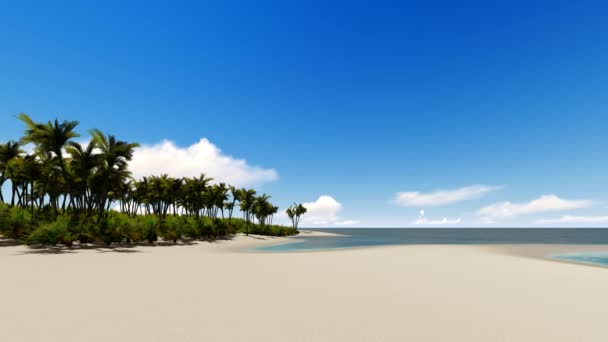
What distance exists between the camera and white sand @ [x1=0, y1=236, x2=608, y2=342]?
610cm

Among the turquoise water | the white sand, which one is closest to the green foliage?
the white sand

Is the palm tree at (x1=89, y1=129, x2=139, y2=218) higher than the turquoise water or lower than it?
higher

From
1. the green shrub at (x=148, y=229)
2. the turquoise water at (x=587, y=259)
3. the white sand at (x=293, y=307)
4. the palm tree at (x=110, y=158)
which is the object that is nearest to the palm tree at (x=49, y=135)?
the palm tree at (x=110, y=158)

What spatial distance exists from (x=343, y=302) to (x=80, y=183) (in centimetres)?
3985

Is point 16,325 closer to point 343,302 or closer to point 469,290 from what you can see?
point 343,302

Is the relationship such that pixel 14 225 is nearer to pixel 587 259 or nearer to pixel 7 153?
pixel 7 153

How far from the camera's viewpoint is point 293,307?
799 cm

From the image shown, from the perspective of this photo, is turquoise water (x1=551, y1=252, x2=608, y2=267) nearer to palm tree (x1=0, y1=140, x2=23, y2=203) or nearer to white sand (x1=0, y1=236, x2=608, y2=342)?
white sand (x1=0, y1=236, x2=608, y2=342)

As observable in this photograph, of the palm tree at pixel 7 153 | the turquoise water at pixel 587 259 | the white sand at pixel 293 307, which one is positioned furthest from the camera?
the palm tree at pixel 7 153

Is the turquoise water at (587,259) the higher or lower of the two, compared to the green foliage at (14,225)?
lower

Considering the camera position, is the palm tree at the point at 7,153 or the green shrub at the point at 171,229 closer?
the green shrub at the point at 171,229

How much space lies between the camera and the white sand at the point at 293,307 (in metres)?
6.10

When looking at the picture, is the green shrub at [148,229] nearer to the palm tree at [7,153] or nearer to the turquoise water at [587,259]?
the palm tree at [7,153]

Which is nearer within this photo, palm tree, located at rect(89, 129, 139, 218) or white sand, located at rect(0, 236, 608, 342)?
white sand, located at rect(0, 236, 608, 342)
